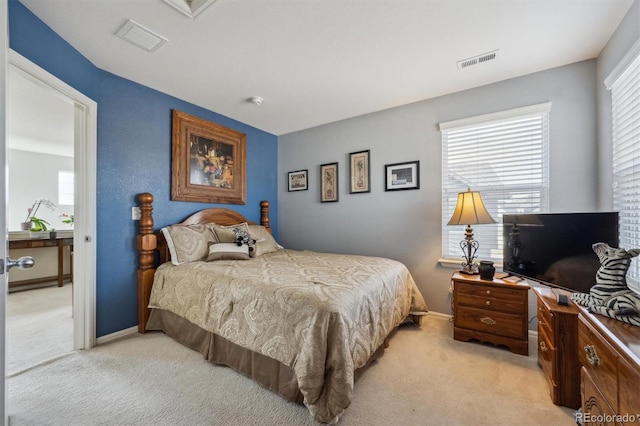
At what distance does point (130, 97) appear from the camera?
2578mm

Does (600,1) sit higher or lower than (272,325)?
higher

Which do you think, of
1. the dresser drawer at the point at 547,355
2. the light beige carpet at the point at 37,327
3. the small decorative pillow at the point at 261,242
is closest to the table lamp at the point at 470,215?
the dresser drawer at the point at 547,355

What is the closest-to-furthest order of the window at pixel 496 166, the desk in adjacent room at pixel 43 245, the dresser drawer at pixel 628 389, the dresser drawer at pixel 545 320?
the dresser drawer at pixel 628 389 < the dresser drawer at pixel 545 320 < the window at pixel 496 166 < the desk in adjacent room at pixel 43 245

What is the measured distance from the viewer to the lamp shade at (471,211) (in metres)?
2.34

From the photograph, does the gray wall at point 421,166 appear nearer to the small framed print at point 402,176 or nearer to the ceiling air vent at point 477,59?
the small framed print at point 402,176

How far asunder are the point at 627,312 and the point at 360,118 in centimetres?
302

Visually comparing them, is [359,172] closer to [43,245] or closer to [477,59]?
[477,59]

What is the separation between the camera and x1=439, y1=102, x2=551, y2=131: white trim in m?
2.39

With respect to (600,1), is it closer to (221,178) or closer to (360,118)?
(360,118)

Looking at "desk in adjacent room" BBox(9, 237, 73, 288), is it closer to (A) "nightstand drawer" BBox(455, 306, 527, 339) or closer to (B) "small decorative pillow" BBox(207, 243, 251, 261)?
(B) "small decorative pillow" BBox(207, 243, 251, 261)

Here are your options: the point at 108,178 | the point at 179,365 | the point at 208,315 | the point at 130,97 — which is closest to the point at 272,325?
the point at 208,315

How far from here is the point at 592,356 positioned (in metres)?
1.03

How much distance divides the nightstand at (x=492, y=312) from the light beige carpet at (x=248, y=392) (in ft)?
0.38

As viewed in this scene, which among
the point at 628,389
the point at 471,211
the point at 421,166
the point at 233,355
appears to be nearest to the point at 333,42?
the point at 421,166
